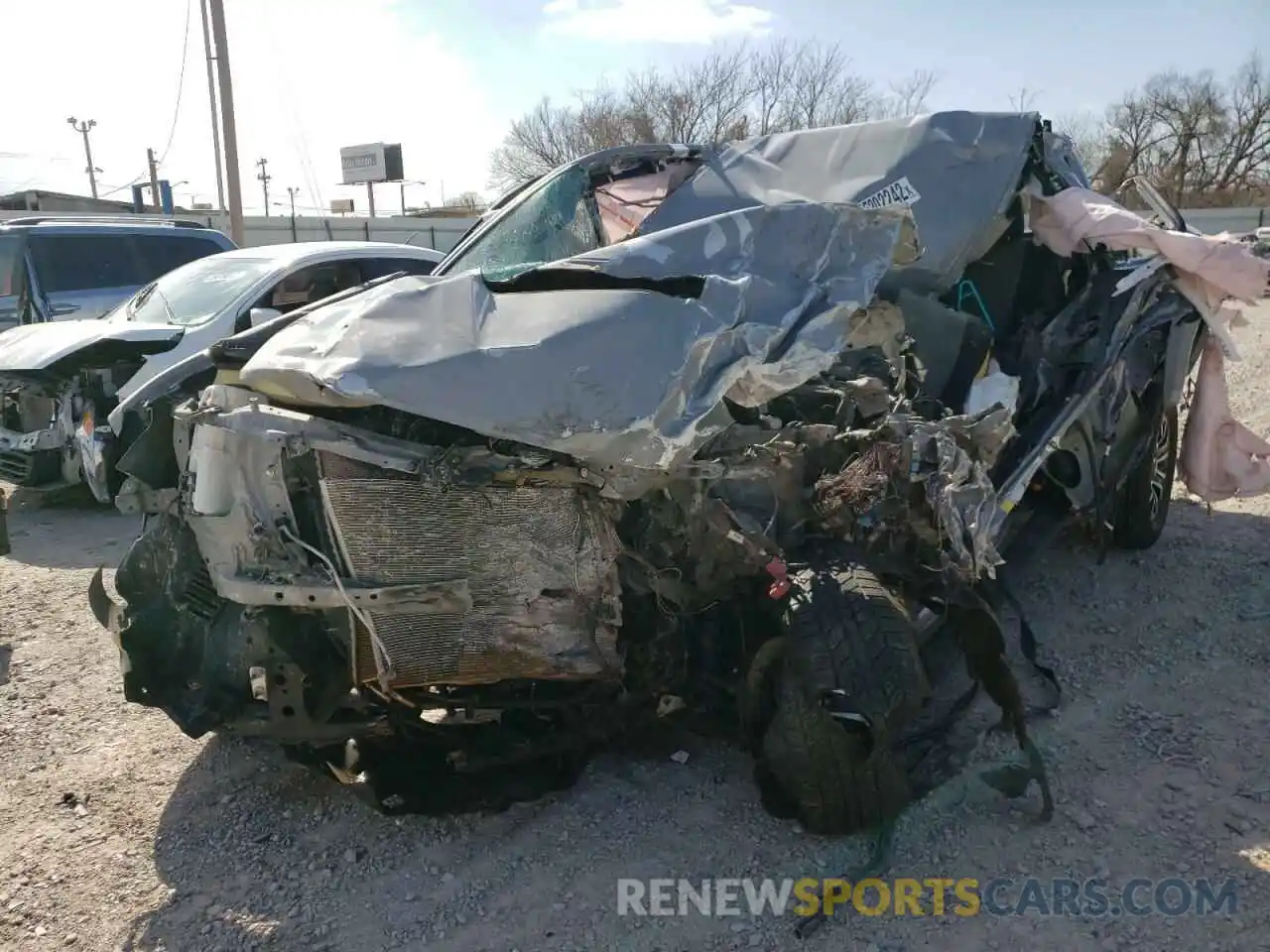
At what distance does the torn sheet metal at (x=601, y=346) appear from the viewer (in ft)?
7.79

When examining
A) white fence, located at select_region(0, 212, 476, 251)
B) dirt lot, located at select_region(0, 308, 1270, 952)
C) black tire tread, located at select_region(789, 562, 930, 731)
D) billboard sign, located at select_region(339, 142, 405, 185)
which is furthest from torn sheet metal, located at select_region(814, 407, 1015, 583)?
billboard sign, located at select_region(339, 142, 405, 185)

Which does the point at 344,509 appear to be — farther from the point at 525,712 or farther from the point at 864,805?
the point at 864,805

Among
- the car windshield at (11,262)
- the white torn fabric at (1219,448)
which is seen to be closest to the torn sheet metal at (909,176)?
the white torn fabric at (1219,448)

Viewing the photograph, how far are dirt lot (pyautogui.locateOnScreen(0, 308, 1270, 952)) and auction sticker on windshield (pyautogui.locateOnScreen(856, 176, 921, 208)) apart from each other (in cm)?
200

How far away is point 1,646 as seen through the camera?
4453 mm

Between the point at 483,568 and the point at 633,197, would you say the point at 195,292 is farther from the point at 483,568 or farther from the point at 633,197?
the point at 483,568

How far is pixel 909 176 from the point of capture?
14.1ft

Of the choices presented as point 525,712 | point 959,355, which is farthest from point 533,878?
point 959,355

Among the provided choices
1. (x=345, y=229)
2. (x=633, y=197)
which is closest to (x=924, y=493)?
(x=633, y=197)

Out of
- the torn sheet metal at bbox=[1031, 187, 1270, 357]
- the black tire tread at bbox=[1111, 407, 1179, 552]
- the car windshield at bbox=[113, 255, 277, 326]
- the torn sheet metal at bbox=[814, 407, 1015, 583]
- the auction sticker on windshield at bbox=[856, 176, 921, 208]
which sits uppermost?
the auction sticker on windshield at bbox=[856, 176, 921, 208]

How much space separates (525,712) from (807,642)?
35.0 inches

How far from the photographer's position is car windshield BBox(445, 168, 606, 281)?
416 centimetres

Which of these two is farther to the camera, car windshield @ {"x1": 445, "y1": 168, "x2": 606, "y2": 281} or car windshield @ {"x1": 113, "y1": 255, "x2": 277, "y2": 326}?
car windshield @ {"x1": 113, "y1": 255, "x2": 277, "y2": 326}

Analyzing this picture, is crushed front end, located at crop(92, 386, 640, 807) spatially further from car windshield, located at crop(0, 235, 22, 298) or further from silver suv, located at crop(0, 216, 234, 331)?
car windshield, located at crop(0, 235, 22, 298)
